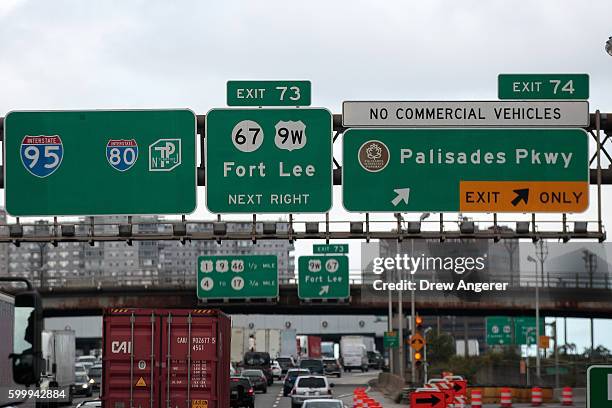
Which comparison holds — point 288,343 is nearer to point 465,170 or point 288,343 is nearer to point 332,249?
point 332,249

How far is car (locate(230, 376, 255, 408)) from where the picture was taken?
154ft

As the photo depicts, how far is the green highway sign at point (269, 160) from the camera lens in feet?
93.6

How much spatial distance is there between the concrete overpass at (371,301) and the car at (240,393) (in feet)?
104

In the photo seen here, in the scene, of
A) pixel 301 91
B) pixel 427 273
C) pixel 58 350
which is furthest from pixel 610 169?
pixel 427 273

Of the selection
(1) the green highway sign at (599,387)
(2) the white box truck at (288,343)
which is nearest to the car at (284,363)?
(2) the white box truck at (288,343)

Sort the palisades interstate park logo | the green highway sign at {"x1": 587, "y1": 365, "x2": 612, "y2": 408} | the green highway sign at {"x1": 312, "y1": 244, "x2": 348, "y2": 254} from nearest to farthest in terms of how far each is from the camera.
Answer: the green highway sign at {"x1": 587, "y1": 365, "x2": 612, "y2": 408} < the palisades interstate park logo < the green highway sign at {"x1": 312, "y1": 244, "x2": 348, "y2": 254}

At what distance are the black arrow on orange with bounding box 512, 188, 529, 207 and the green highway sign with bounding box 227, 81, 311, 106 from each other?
16.7ft

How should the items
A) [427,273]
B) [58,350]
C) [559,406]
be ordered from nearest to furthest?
[58,350], [559,406], [427,273]

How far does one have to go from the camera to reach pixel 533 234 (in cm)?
2956

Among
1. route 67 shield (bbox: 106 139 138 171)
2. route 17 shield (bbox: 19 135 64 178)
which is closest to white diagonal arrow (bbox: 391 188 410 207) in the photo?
route 67 shield (bbox: 106 139 138 171)

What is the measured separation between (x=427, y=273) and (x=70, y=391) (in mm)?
56574

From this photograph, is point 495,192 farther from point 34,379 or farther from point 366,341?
point 366,341

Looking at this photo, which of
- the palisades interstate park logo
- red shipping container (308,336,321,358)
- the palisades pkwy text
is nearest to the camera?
the palisades interstate park logo

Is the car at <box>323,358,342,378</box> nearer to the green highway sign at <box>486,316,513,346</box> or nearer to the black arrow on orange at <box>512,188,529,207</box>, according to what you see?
the green highway sign at <box>486,316,513,346</box>
